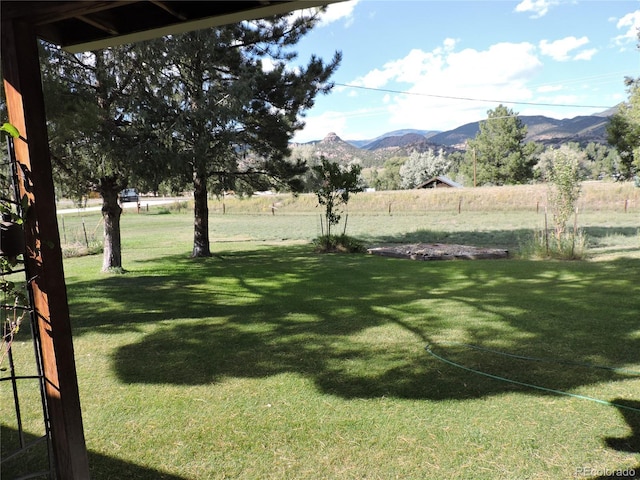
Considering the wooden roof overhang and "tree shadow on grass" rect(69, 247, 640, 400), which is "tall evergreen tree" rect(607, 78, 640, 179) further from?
the wooden roof overhang

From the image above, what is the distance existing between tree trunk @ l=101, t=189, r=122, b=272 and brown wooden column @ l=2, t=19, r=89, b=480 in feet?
24.2

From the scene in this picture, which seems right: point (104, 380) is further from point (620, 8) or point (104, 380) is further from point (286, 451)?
point (620, 8)

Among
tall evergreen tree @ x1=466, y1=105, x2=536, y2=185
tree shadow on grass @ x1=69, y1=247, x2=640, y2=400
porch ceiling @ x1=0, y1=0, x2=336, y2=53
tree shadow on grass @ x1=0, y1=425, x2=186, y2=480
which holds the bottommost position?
tree shadow on grass @ x1=69, y1=247, x2=640, y2=400

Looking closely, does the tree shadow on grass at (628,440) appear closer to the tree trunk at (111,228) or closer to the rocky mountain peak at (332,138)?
the tree trunk at (111,228)

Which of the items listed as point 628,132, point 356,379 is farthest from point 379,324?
point 628,132

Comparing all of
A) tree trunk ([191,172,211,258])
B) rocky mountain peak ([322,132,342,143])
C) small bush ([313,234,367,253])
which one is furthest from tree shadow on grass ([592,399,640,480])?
rocky mountain peak ([322,132,342,143])

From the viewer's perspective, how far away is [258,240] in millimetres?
16188

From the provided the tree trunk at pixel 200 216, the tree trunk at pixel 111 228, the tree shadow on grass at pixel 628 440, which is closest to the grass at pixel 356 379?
the tree shadow on grass at pixel 628 440

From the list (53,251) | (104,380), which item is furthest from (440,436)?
(104,380)

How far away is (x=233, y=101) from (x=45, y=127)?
23.0ft

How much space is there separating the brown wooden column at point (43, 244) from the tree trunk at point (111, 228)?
7.38m

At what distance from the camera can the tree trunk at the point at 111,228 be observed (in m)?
8.43

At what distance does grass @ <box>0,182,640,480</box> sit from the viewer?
7.54 ft

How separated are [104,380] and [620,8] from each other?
18728 millimetres
